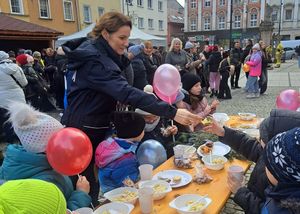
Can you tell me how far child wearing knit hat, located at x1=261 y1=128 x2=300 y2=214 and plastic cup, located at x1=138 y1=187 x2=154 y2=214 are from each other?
0.71 metres

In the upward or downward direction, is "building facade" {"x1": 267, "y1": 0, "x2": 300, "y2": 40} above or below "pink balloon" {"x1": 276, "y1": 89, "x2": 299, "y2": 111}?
above

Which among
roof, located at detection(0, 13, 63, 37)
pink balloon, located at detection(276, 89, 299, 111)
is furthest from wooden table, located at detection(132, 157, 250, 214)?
roof, located at detection(0, 13, 63, 37)

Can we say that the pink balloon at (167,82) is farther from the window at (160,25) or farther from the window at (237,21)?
the window at (237,21)

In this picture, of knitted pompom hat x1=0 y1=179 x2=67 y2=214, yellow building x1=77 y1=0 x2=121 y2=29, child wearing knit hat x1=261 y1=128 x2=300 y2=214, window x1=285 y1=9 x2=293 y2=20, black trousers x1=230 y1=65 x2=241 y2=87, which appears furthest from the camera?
window x1=285 y1=9 x2=293 y2=20

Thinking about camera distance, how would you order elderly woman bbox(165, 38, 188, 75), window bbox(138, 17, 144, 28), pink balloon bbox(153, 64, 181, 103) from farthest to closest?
window bbox(138, 17, 144, 28) < elderly woman bbox(165, 38, 188, 75) < pink balloon bbox(153, 64, 181, 103)

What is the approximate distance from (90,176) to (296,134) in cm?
176

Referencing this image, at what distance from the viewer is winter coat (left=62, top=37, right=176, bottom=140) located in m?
2.09

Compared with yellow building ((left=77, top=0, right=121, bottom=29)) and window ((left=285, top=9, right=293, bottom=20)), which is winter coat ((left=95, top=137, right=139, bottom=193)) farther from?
window ((left=285, top=9, right=293, bottom=20))

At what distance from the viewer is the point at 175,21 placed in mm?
50625

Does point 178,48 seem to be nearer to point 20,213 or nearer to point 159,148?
point 159,148

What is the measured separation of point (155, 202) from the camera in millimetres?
1986

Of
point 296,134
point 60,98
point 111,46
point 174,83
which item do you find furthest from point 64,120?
point 60,98

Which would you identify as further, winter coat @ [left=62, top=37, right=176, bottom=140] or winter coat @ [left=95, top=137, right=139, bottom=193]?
winter coat @ [left=95, top=137, right=139, bottom=193]

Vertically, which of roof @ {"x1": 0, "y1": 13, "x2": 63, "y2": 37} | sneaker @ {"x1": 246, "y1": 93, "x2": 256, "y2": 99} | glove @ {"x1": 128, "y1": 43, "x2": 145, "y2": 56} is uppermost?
roof @ {"x1": 0, "y1": 13, "x2": 63, "y2": 37}
